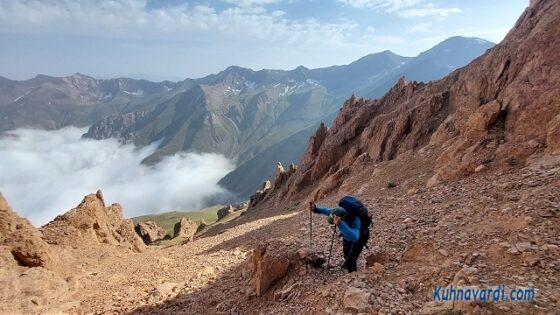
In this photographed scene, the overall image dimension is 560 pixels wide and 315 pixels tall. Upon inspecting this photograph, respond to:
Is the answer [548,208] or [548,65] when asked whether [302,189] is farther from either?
[548,208]

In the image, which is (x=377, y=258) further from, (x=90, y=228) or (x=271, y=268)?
(x=90, y=228)

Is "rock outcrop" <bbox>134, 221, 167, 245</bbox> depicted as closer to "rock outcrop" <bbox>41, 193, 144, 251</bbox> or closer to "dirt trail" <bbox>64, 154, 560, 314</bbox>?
"rock outcrop" <bbox>41, 193, 144, 251</bbox>

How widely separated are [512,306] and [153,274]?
1679 cm

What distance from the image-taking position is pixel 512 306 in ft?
23.8

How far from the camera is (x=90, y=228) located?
3077 cm

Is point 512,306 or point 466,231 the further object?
point 466,231

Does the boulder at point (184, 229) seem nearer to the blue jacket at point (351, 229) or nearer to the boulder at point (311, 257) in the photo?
the boulder at point (311, 257)

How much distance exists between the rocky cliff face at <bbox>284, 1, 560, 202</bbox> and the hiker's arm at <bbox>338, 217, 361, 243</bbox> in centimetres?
1173

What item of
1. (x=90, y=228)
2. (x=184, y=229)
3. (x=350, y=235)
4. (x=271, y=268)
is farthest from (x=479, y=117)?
(x=184, y=229)

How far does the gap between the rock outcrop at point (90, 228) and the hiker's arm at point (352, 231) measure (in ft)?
76.5

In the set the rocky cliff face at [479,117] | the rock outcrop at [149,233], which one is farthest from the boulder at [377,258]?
the rock outcrop at [149,233]

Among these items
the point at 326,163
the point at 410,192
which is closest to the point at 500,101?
the point at 410,192

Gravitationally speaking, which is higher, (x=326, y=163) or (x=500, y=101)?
(x=500, y=101)

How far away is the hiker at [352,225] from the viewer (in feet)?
36.8
